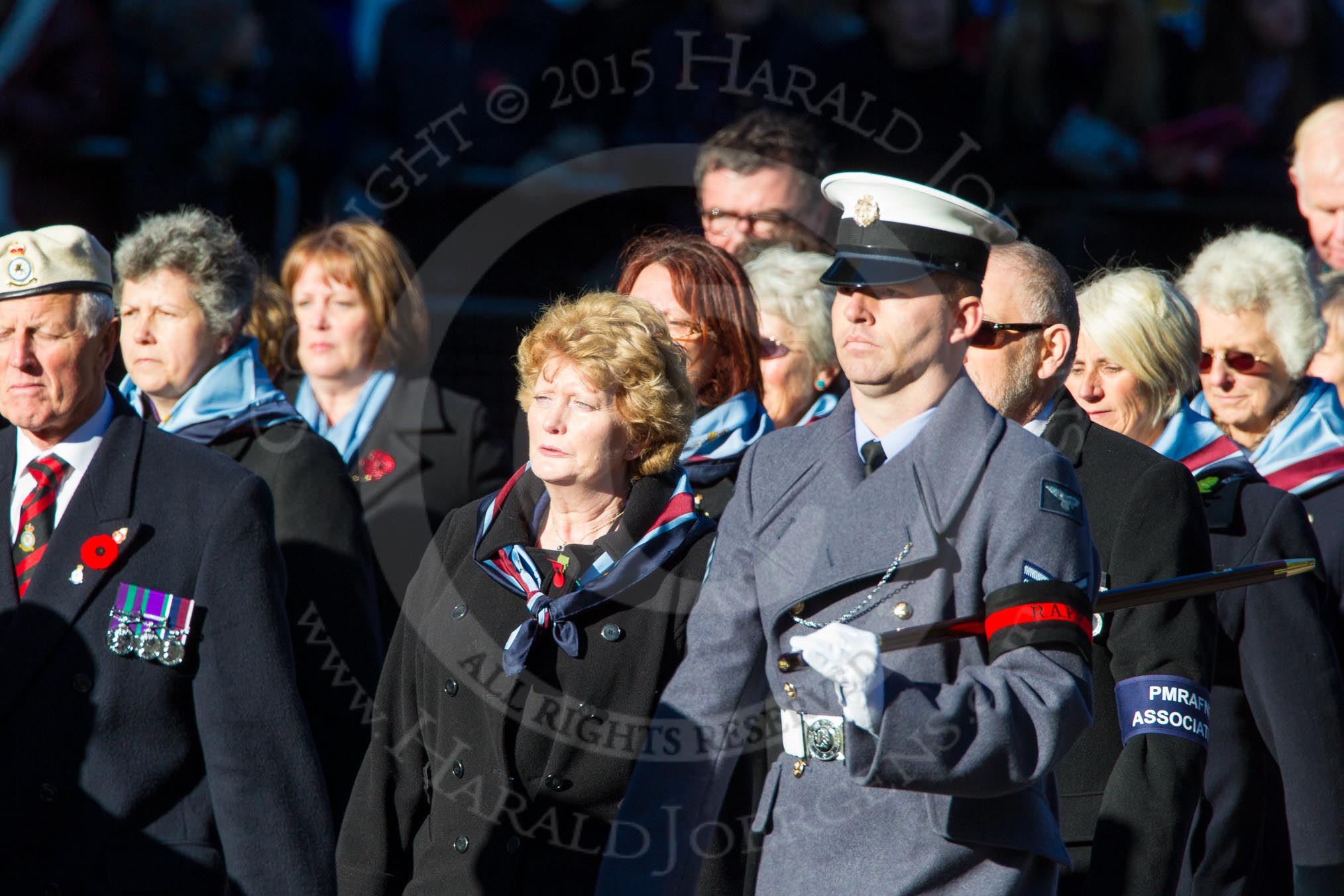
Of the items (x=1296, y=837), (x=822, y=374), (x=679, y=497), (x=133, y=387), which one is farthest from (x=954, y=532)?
(x=133, y=387)

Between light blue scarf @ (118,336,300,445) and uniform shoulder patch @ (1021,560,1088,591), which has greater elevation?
light blue scarf @ (118,336,300,445)

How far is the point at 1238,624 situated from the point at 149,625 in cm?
230

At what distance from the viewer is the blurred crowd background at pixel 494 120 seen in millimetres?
6758

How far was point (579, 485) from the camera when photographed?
130 inches

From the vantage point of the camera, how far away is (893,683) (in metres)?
2.29

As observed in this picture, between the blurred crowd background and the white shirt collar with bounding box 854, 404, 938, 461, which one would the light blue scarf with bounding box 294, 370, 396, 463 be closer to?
the blurred crowd background

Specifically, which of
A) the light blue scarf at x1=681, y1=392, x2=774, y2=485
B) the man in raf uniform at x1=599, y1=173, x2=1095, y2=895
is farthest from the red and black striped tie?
the light blue scarf at x1=681, y1=392, x2=774, y2=485

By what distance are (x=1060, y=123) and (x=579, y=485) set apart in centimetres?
480

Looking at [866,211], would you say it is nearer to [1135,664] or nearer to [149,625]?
[1135,664]

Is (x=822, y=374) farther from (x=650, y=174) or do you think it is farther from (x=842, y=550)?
(x=650, y=174)

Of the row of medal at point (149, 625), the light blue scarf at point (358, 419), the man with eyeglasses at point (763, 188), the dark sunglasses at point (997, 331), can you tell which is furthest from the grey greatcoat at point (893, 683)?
the light blue scarf at point (358, 419)

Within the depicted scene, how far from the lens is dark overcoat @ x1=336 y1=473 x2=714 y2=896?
3.13 metres

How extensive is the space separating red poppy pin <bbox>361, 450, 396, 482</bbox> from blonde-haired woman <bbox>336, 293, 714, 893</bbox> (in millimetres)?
1637

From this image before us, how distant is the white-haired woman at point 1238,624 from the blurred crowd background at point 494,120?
2.83 metres
